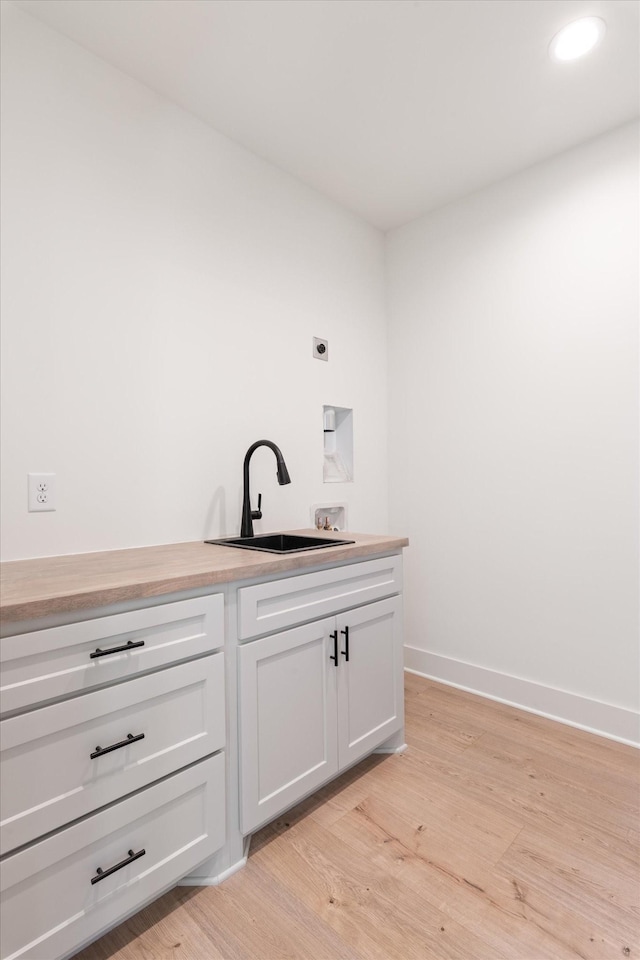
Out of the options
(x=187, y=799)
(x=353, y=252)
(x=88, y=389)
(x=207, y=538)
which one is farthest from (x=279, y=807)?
(x=353, y=252)

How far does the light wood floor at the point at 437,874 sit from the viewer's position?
1112 mm

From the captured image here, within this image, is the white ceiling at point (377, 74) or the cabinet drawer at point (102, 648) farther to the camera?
the white ceiling at point (377, 74)

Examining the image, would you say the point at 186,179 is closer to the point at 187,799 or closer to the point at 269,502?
the point at 269,502

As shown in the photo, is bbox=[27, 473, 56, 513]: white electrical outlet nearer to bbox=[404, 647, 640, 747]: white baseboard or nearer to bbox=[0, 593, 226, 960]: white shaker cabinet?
bbox=[0, 593, 226, 960]: white shaker cabinet

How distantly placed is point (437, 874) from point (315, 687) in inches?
22.8

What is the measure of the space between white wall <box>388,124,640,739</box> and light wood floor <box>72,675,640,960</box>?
1.61ft

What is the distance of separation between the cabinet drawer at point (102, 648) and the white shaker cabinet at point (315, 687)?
15cm

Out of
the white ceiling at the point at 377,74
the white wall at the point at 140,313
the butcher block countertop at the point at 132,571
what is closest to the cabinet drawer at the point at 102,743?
the butcher block countertop at the point at 132,571

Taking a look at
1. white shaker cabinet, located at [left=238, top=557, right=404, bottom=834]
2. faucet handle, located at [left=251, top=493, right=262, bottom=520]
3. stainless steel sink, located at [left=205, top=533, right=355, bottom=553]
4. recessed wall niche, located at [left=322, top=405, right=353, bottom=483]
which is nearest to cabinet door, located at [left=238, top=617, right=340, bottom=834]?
white shaker cabinet, located at [left=238, top=557, right=404, bottom=834]

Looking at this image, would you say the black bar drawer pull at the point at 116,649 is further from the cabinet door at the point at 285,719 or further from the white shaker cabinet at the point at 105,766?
the cabinet door at the point at 285,719

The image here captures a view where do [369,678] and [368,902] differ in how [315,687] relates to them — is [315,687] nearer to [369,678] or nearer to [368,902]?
[369,678]

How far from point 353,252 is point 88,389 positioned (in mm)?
1711

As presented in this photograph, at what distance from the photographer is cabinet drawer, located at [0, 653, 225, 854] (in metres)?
0.93

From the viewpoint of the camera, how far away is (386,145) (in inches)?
82.5
